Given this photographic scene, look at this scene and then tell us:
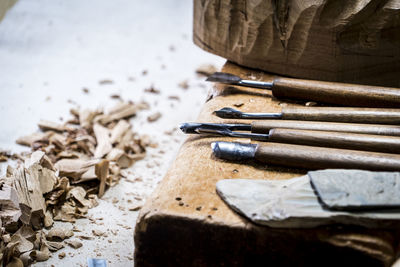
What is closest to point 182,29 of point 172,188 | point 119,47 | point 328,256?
point 119,47

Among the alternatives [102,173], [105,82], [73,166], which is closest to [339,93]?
[102,173]

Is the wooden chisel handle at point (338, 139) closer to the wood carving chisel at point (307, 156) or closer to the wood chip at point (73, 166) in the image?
the wood carving chisel at point (307, 156)

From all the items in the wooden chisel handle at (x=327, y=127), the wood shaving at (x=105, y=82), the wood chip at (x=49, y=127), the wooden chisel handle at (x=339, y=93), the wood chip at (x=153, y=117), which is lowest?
the wood chip at (x=153, y=117)

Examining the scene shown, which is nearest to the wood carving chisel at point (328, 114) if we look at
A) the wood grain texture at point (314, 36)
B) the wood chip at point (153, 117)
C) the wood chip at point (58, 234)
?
the wood grain texture at point (314, 36)

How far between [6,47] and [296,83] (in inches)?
82.8

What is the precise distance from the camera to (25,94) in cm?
258

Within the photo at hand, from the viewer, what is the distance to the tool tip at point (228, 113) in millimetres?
1567

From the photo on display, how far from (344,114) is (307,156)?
11.5 inches

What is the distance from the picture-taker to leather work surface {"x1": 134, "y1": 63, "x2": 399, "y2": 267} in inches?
43.3

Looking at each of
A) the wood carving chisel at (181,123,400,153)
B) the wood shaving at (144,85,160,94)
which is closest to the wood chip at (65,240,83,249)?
the wood carving chisel at (181,123,400,153)

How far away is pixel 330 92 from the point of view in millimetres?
1644

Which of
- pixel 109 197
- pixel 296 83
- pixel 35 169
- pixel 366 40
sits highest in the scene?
→ pixel 366 40

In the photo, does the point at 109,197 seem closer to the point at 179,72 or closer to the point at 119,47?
the point at 179,72

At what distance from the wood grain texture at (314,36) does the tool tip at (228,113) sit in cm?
45
